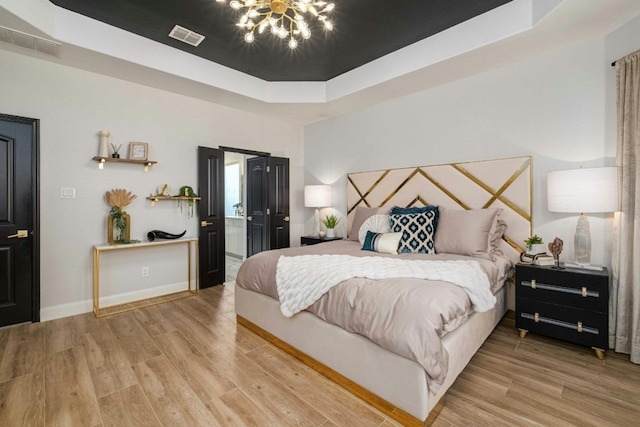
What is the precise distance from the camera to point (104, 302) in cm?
344

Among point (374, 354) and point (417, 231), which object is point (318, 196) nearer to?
point (417, 231)

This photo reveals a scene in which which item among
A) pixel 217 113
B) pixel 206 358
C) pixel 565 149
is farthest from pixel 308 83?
pixel 206 358

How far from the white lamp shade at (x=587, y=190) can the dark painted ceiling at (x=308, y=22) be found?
162cm

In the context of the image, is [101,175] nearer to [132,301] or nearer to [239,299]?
[132,301]

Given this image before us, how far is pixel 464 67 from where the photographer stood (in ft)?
10.3

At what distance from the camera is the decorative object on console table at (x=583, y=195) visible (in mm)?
2223

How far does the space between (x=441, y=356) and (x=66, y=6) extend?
4.06 meters

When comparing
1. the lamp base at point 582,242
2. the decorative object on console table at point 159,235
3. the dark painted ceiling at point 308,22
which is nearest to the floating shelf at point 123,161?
the decorative object on console table at point 159,235

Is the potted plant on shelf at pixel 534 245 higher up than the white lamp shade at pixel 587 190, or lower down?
lower down

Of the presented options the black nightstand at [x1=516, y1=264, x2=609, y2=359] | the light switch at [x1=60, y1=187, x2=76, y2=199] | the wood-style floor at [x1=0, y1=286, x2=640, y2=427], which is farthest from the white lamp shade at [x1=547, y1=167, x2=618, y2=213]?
the light switch at [x1=60, y1=187, x2=76, y2=199]

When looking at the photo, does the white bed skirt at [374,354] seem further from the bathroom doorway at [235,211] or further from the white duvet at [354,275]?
the bathroom doorway at [235,211]

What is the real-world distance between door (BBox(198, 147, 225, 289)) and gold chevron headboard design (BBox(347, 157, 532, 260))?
219 centimetres

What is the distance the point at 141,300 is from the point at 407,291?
11.4 ft

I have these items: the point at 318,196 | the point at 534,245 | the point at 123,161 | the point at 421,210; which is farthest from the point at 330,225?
the point at 123,161
